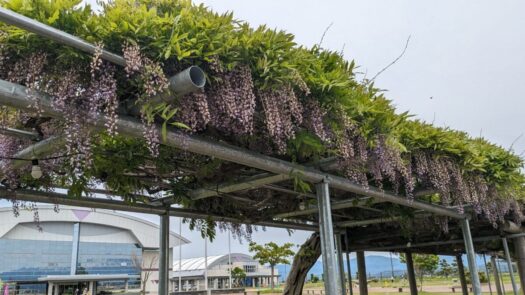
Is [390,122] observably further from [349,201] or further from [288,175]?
[349,201]

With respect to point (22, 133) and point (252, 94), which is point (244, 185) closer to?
point (252, 94)

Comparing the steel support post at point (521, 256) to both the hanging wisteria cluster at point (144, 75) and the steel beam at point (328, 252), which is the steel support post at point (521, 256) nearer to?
the steel beam at point (328, 252)

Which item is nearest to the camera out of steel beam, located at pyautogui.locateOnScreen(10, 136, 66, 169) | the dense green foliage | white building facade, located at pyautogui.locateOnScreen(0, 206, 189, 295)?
the dense green foliage

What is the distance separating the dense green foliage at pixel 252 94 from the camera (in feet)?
6.55

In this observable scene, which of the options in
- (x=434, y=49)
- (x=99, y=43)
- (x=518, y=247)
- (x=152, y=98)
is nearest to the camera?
(x=99, y=43)

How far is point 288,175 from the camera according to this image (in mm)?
3232

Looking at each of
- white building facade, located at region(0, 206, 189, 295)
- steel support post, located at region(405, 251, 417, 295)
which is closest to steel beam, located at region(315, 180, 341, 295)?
steel support post, located at region(405, 251, 417, 295)

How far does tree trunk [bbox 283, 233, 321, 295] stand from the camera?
25.9 ft

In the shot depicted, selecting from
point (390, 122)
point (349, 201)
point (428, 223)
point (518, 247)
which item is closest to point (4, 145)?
point (390, 122)

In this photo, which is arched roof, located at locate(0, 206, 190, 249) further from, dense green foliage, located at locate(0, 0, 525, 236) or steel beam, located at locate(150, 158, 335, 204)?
dense green foliage, located at locate(0, 0, 525, 236)

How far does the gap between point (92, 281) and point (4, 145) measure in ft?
98.5

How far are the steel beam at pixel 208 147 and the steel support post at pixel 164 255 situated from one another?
182cm

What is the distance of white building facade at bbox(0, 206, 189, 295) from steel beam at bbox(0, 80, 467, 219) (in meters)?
26.8

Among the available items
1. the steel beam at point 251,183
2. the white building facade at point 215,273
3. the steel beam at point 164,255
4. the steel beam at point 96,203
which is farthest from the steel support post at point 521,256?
the white building facade at point 215,273
